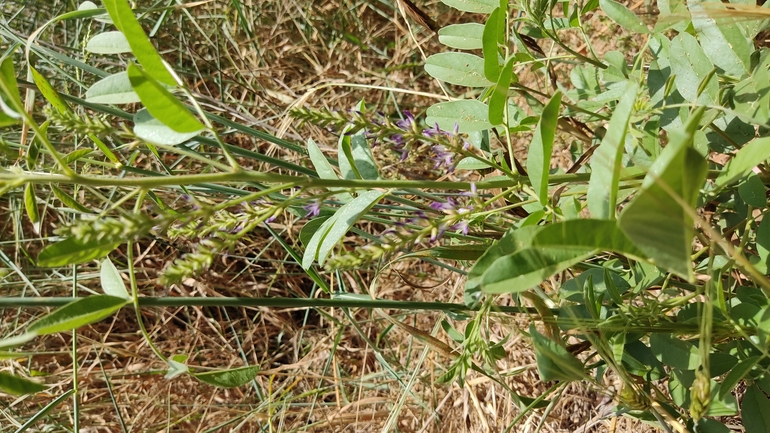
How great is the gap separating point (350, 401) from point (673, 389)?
1130 mm

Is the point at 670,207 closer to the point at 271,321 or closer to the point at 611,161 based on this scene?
the point at 611,161

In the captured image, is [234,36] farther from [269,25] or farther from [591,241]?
[591,241]

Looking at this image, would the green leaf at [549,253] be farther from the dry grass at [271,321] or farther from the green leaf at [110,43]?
the dry grass at [271,321]

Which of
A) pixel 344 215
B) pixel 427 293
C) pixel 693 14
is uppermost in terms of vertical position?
pixel 693 14

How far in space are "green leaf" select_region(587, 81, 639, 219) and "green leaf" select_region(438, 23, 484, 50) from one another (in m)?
0.51

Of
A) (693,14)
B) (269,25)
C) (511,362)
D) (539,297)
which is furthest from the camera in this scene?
(269,25)

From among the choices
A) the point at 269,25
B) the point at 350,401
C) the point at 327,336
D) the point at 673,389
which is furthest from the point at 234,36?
the point at 673,389

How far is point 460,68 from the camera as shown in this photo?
3.33ft

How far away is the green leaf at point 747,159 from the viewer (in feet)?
1.92

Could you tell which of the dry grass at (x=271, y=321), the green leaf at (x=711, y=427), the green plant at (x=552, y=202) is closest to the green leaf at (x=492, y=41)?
the green plant at (x=552, y=202)

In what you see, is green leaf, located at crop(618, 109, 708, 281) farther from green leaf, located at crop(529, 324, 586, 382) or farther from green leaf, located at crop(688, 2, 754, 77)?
green leaf, located at crop(688, 2, 754, 77)

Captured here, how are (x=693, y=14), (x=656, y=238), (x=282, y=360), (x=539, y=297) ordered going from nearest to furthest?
(x=656, y=238)
(x=693, y=14)
(x=539, y=297)
(x=282, y=360)

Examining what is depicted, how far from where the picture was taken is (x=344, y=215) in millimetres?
789

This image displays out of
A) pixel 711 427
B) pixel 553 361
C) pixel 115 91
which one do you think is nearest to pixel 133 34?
pixel 115 91
